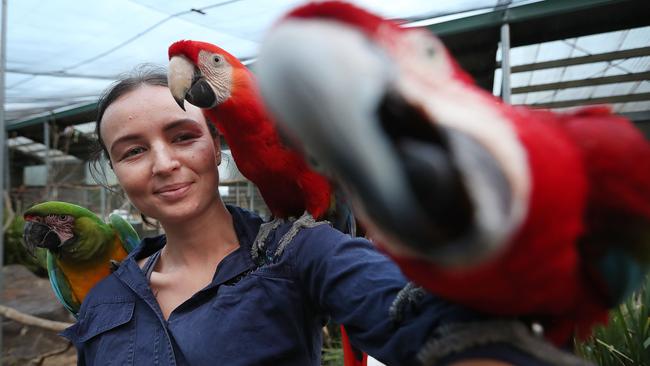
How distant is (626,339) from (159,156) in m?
1.47

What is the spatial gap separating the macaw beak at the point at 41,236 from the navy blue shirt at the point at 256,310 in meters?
0.71

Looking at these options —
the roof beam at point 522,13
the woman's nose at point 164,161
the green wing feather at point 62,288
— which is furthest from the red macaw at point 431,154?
the roof beam at point 522,13

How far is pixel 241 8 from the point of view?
214 cm

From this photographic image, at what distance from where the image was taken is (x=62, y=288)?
1.48 metres

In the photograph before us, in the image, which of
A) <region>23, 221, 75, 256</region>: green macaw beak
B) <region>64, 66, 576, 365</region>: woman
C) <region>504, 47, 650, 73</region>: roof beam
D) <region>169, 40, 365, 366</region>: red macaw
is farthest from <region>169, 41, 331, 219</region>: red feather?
<region>504, 47, 650, 73</region>: roof beam

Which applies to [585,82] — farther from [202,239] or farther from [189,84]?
[202,239]

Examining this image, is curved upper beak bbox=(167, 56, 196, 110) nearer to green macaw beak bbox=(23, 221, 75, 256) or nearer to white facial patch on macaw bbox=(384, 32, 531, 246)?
white facial patch on macaw bbox=(384, 32, 531, 246)

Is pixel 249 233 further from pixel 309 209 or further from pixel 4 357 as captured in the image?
pixel 4 357

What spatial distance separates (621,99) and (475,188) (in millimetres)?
3947

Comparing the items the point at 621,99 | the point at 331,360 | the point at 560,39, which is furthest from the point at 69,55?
the point at 621,99

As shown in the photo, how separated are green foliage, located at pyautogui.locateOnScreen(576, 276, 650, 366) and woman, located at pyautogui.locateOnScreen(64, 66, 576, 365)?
3.65ft

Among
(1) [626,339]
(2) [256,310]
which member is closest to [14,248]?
(2) [256,310]

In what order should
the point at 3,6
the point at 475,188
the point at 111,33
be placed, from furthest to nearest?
the point at 111,33
the point at 3,6
the point at 475,188

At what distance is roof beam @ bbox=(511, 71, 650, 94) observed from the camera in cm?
319
